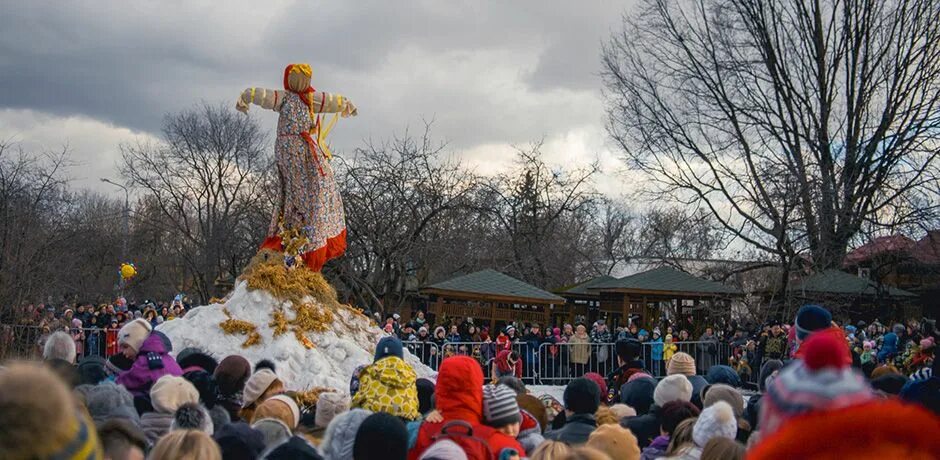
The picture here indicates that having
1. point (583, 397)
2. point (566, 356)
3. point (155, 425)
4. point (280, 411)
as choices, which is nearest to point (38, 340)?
point (566, 356)

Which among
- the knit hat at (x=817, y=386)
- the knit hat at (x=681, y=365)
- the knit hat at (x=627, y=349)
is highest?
the knit hat at (x=817, y=386)

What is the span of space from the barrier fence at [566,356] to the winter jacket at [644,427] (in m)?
11.4

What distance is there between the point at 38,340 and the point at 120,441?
42.3 feet

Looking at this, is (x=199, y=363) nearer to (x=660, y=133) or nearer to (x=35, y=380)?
(x=35, y=380)

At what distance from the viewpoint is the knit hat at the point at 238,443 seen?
Result: 4.13 metres

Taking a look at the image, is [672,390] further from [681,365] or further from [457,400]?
[457,400]

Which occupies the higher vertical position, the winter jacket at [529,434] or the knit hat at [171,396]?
the knit hat at [171,396]

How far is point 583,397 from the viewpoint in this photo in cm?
543

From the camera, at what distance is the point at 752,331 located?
19.9 m

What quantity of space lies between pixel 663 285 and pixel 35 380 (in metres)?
21.7

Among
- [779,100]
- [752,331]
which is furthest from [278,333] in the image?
[779,100]

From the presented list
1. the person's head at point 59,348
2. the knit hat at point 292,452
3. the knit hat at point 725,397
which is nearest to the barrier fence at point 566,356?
the person's head at point 59,348

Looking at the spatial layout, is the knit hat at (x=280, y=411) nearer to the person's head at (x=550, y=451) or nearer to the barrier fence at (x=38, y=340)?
the person's head at (x=550, y=451)

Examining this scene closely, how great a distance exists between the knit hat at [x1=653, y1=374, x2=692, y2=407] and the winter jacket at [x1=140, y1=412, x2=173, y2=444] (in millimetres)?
3352
